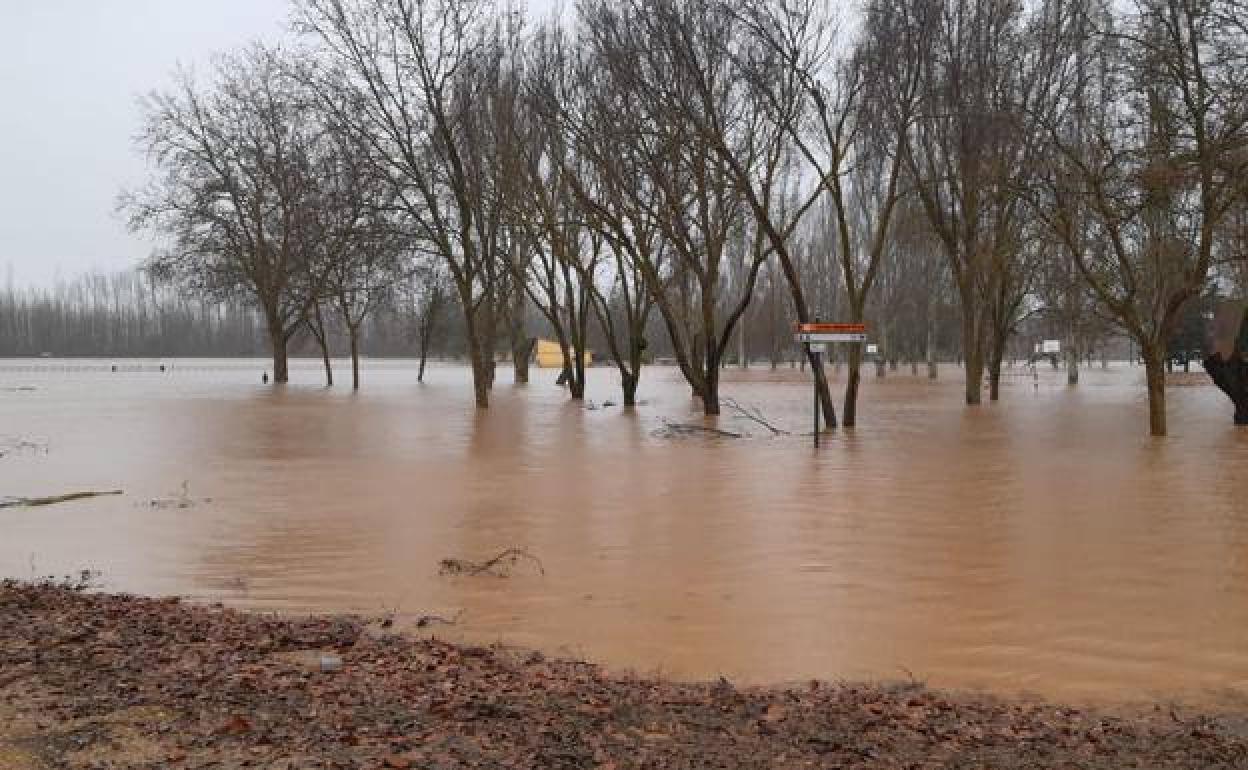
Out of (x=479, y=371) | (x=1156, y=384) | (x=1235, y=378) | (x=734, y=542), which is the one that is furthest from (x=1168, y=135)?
(x=479, y=371)

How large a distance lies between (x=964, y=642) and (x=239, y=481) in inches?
436

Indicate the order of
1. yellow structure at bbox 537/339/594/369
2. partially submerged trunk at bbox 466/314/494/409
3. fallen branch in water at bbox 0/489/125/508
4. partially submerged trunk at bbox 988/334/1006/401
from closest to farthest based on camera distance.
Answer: fallen branch in water at bbox 0/489/125/508
partially submerged trunk at bbox 466/314/494/409
partially submerged trunk at bbox 988/334/1006/401
yellow structure at bbox 537/339/594/369

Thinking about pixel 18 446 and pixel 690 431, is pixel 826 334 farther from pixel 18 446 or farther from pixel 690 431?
pixel 18 446

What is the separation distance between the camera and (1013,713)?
513 cm

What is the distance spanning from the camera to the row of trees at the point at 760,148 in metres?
19.8

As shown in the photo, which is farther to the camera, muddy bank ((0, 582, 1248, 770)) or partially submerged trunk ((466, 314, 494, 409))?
partially submerged trunk ((466, 314, 494, 409))

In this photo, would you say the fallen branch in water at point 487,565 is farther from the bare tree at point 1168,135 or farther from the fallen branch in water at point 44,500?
the bare tree at point 1168,135

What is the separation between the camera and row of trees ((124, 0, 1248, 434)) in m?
19.8

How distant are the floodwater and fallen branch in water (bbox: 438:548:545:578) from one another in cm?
12

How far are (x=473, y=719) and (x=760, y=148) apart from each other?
2414 centimetres

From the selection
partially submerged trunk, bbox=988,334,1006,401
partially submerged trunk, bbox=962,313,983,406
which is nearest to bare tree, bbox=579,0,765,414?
partially submerged trunk, bbox=962,313,983,406

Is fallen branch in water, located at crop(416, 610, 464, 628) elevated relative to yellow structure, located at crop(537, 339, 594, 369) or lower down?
lower down

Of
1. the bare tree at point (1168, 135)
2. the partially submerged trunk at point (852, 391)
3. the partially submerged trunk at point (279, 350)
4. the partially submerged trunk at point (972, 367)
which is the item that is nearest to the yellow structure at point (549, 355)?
A: the partially submerged trunk at point (279, 350)

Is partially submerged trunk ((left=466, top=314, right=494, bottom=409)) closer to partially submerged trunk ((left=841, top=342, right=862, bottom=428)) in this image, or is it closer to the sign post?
partially submerged trunk ((left=841, top=342, right=862, bottom=428))
